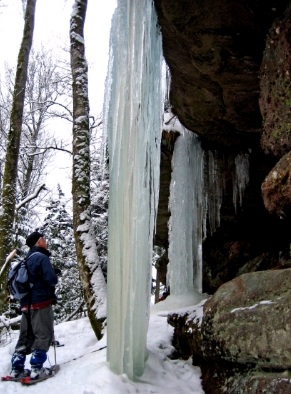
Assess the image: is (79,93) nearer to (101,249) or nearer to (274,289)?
(274,289)

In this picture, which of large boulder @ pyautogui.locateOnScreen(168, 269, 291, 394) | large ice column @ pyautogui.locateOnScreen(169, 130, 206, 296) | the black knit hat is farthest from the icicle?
the black knit hat

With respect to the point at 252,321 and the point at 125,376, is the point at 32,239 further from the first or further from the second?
the point at 252,321

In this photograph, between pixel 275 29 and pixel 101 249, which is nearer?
pixel 275 29

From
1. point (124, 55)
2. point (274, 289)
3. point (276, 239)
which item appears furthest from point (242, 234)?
point (124, 55)

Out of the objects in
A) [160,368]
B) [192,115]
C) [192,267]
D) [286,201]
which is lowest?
[160,368]

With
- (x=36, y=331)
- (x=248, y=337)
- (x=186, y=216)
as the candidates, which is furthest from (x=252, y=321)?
(x=186, y=216)

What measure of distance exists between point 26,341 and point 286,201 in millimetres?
2808

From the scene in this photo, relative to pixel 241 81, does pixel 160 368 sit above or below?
Result: below

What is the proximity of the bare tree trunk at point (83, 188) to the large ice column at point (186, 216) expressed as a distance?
138 centimetres

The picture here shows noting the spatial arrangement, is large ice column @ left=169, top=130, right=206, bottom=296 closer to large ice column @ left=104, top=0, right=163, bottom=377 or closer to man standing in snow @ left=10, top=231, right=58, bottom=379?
large ice column @ left=104, top=0, right=163, bottom=377

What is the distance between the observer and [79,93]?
6.29 metres

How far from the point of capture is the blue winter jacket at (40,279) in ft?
13.1

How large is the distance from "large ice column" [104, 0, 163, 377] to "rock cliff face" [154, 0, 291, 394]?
337mm

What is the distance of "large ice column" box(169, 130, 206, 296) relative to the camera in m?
6.20
